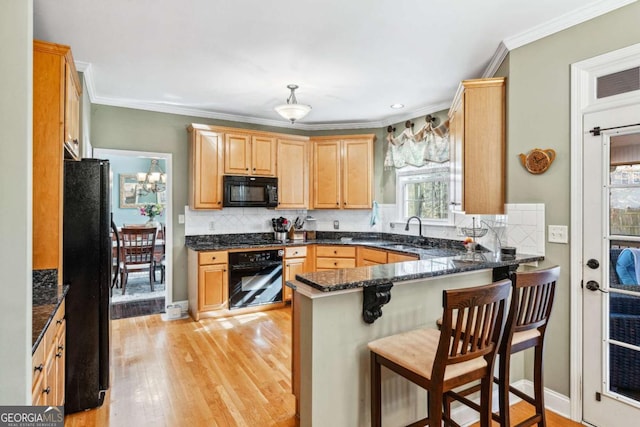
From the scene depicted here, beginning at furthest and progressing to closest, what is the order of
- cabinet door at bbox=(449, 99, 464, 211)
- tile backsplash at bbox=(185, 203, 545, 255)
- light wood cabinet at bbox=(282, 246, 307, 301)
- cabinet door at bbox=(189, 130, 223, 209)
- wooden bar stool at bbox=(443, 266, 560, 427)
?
light wood cabinet at bbox=(282, 246, 307, 301), cabinet door at bbox=(189, 130, 223, 209), cabinet door at bbox=(449, 99, 464, 211), tile backsplash at bbox=(185, 203, 545, 255), wooden bar stool at bbox=(443, 266, 560, 427)

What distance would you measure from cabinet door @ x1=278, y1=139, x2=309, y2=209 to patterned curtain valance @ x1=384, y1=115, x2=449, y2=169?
1.19 m

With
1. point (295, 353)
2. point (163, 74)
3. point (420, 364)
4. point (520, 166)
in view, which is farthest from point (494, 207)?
point (163, 74)

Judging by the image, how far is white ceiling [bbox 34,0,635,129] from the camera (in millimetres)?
2217

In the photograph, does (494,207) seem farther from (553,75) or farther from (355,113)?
(355,113)

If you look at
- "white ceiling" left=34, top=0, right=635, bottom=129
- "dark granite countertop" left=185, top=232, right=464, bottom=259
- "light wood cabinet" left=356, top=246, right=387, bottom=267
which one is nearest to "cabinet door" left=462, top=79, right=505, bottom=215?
"white ceiling" left=34, top=0, right=635, bottom=129

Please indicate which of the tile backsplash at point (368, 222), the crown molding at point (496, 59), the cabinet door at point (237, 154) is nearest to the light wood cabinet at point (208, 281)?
the tile backsplash at point (368, 222)

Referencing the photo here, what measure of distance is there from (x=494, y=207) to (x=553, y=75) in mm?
987

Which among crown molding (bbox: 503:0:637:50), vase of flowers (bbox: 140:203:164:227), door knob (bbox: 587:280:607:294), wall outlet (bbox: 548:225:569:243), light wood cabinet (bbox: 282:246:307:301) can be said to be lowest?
light wood cabinet (bbox: 282:246:307:301)

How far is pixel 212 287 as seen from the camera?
4.18m

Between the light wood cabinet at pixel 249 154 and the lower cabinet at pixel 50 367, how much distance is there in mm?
2760

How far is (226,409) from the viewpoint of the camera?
7.75 feet

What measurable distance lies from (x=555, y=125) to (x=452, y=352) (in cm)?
183

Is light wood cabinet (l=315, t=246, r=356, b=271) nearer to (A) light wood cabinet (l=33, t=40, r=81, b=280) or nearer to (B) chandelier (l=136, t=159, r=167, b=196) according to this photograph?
(A) light wood cabinet (l=33, t=40, r=81, b=280)
